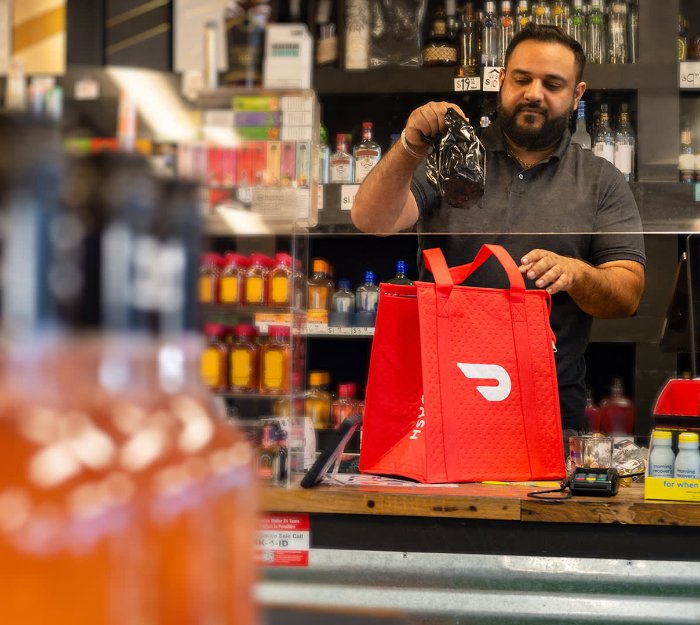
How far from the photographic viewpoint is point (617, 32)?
240cm

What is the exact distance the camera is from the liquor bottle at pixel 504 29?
2.38 metres

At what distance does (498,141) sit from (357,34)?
431 millimetres

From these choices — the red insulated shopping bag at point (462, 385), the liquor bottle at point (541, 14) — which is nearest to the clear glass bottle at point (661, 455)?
the red insulated shopping bag at point (462, 385)

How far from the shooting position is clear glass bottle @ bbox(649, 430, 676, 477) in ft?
6.15

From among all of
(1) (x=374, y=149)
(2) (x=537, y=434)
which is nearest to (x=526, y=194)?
(1) (x=374, y=149)

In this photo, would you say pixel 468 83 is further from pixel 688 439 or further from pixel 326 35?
pixel 688 439

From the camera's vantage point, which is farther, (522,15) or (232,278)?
(522,15)

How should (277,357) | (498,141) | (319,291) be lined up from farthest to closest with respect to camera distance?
(319,291)
(498,141)
(277,357)

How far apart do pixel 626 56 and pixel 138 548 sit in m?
2.21

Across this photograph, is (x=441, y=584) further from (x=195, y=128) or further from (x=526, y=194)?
(x=195, y=128)

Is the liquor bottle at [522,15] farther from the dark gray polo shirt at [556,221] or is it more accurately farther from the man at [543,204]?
the dark gray polo shirt at [556,221]

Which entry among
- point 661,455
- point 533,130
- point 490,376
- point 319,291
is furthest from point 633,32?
point 319,291

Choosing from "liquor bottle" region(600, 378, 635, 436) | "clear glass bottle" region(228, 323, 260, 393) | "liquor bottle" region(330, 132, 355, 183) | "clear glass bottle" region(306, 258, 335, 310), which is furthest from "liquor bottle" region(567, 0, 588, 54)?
"liquor bottle" region(600, 378, 635, 436)

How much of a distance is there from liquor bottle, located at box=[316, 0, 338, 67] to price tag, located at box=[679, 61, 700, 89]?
2.63 ft
